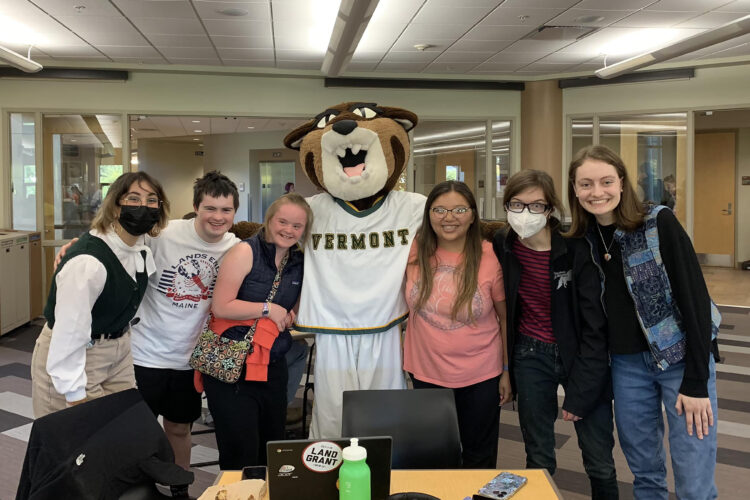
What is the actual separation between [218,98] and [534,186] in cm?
662

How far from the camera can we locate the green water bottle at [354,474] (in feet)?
4.17

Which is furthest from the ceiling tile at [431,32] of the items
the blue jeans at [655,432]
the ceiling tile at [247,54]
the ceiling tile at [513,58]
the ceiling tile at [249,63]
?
the blue jeans at [655,432]

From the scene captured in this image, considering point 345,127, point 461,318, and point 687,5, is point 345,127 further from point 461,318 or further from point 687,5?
point 687,5

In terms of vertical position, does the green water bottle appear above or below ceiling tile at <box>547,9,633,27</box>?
below

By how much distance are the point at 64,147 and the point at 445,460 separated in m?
7.51

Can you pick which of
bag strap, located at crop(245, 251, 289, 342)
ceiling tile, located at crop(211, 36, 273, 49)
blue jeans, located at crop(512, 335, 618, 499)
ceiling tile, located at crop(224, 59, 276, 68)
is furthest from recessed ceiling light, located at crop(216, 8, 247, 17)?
blue jeans, located at crop(512, 335, 618, 499)

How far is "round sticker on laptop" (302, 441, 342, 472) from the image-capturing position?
4.25ft

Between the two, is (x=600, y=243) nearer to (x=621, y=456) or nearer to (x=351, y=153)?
(x=351, y=153)

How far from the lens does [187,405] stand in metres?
2.57

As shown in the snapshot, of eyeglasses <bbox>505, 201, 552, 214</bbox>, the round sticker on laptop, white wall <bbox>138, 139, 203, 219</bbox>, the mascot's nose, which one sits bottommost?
the round sticker on laptop

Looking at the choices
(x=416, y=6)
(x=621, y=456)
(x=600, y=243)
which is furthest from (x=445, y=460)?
(x=416, y=6)

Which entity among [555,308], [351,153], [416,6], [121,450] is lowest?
[121,450]

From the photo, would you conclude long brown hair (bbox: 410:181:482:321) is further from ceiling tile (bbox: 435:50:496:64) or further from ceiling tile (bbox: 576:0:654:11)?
ceiling tile (bbox: 435:50:496:64)

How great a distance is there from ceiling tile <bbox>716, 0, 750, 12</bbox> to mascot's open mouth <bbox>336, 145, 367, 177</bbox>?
15.1 feet
